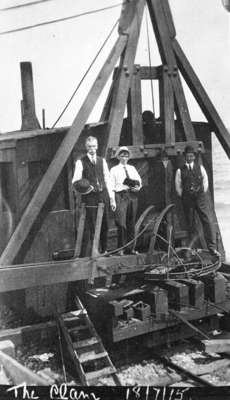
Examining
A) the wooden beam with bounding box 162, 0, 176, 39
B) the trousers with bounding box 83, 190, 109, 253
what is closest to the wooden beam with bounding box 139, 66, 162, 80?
the wooden beam with bounding box 162, 0, 176, 39

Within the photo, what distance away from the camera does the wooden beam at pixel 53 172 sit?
6.96 metres

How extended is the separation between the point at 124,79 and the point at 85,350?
467cm

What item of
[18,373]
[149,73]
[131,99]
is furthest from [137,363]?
[149,73]

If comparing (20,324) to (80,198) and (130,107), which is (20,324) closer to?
(80,198)

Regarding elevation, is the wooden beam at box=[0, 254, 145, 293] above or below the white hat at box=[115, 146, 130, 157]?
below

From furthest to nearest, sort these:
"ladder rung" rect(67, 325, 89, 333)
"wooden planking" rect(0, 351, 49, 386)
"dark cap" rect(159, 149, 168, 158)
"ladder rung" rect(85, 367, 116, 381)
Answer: "dark cap" rect(159, 149, 168, 158) < "ladder rung" rect(67, 325, 89, 333) < "ladder rung" rect(85, 367, 116, 381) < "wooden planking" rect(0, 351, 49, 386)

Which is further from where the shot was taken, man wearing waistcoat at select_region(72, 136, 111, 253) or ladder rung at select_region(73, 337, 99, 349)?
man wearing waistcoat at select_region(72, 136, 111, 253)

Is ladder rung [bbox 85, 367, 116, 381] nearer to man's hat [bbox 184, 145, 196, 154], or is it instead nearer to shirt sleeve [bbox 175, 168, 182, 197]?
shirt sleeve [bbox 175, 168, 182, 197]

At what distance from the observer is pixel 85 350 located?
21.1 feet

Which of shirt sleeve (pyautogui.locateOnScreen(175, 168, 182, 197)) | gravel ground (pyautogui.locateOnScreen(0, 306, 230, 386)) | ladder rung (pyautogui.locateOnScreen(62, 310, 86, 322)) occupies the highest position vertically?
shirt sleeve (pyautogui.locateOnScreen(175, 168, 182, 197))

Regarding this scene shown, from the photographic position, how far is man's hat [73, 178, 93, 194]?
6.93 meters

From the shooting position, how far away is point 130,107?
8.39 m

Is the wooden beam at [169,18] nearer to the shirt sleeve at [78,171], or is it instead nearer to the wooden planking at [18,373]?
the shirt sleeve at [78,171]

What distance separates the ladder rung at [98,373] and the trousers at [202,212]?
10.2 feet
